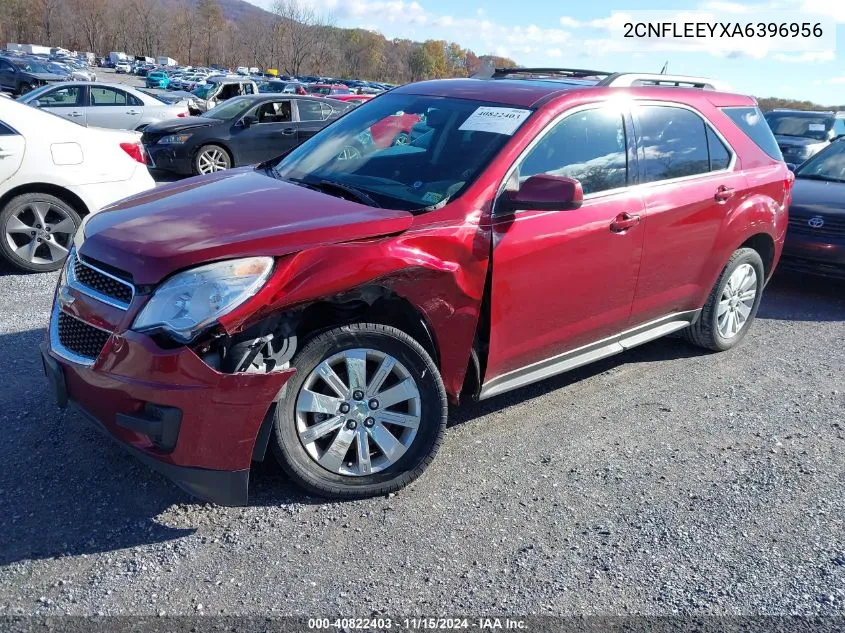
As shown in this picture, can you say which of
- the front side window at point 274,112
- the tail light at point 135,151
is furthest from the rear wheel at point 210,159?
the tail light at point 135,151

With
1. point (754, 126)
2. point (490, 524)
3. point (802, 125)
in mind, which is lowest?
point (490, 524)

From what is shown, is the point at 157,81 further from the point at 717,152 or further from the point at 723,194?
the point at 723,194

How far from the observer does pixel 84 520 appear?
3.04 metres

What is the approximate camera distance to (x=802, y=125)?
53.0 feet

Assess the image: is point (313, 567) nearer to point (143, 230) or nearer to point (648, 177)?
point (143, 230)

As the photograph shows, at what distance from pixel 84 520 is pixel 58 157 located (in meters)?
4.24

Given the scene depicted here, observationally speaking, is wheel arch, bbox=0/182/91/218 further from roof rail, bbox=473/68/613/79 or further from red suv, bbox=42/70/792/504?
roof rail, bbox=473/68/613/79

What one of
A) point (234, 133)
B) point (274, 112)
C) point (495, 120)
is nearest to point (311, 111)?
point (274, 112)

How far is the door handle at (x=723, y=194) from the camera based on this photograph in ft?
15.6

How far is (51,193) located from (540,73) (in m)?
4.19

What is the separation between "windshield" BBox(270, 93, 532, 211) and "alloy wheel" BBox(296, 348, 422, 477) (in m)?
0.78

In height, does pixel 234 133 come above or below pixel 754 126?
below

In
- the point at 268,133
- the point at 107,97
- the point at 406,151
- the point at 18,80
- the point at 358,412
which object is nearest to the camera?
the point at 358,412

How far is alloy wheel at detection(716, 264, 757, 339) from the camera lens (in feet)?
17.1
